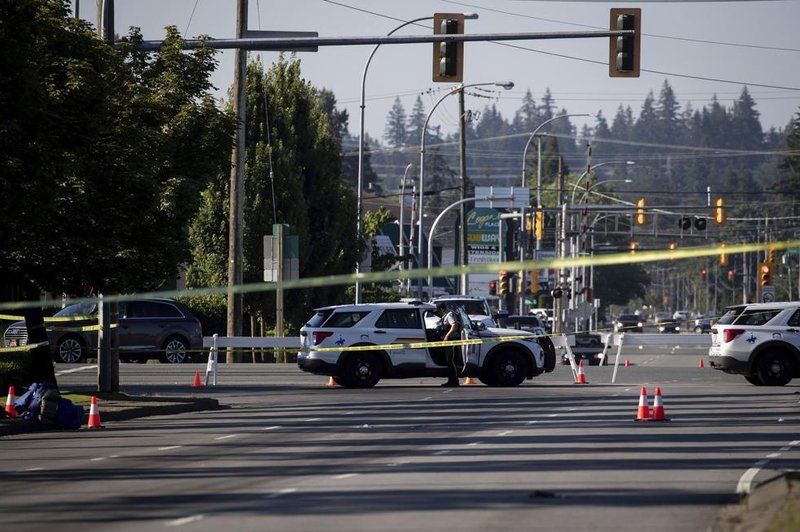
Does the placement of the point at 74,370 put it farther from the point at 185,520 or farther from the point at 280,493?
the point at 185,520

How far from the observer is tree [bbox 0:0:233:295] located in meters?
19.1

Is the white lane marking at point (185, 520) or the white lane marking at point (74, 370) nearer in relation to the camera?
the white lane marking at point (185, 520)

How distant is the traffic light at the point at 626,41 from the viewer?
2402 cm

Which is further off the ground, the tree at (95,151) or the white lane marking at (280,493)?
the tree at (95,151)

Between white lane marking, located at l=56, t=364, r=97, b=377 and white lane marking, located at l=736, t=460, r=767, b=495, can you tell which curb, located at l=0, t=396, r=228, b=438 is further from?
white lane marking, located at l=736, t=460, r=767, b=495

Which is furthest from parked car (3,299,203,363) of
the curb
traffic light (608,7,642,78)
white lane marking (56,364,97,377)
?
traffic light (608,7,642,78)

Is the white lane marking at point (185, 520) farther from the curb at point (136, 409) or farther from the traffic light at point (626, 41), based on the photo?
the traffic light at point (626, 41)

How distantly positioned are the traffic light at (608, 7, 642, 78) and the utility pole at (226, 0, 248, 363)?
45.5ft

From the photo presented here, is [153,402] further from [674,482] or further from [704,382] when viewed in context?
[704,382]

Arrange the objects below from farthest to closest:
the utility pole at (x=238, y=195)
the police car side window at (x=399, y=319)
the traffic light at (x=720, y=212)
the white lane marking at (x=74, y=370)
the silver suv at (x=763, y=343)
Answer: the traffic light at (x=720, y=212), the utility pole at (x=238, y=195), the white lane marking at (x=74, y=370), the silver suv at (x=763, y=343), the police car side window at (x=399, y=319)

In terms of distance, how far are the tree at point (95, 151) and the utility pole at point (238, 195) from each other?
32.2 feet

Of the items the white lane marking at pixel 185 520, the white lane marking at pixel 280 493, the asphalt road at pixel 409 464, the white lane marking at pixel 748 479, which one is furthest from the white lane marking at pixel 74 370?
the white lane marking at pixel 185 520

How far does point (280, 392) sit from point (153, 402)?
18.2ft

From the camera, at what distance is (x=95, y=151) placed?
22.6 metres
